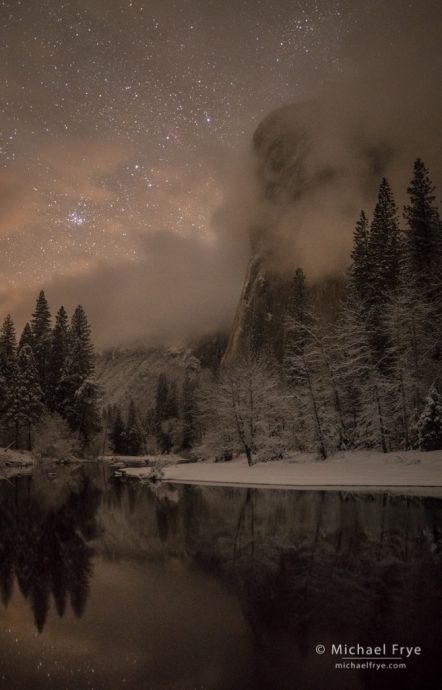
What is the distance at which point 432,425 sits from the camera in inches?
1139

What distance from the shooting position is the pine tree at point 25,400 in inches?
2235

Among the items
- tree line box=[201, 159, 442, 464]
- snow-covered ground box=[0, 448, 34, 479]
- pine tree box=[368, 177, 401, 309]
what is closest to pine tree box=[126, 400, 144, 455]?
snow-covered ground box=[0, 448, 34, 479]

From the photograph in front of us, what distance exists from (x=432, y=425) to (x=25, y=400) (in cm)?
4872

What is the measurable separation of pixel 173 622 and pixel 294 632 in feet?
6.58

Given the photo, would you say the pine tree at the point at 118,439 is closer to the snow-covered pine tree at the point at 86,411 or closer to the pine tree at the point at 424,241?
the snow-covered pine tree at the point at 86,411

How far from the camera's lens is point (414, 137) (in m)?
88.1

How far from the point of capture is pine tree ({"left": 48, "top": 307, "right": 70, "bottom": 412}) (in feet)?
224

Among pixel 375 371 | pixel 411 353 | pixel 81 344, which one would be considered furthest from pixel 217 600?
pixel 81 344

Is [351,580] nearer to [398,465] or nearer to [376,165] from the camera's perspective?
[398,465]

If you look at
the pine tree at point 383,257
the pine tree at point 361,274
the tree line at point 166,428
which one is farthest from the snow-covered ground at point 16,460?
the pine tree at point 383,257

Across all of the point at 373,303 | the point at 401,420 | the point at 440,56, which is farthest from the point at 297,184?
the point at 401,420

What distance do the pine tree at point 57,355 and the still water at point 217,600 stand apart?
55.2m

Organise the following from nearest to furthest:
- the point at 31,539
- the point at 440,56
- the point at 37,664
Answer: the point at 37,664 < the point at 31,539 < the point at 440,56

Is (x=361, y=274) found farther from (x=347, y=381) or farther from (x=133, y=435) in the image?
(x=133, y=435)
